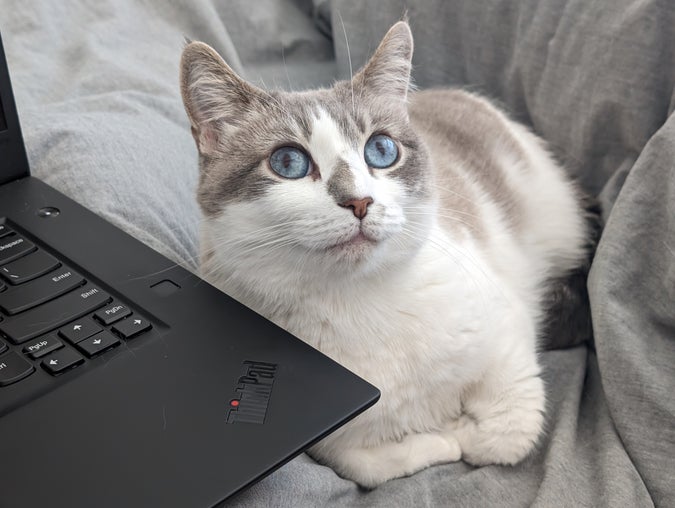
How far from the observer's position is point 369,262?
2.86 feet

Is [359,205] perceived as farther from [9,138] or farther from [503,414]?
[9,138]

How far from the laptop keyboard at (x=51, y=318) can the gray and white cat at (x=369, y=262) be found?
7.1 inches

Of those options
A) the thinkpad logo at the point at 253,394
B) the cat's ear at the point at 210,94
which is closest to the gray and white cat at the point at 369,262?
the cat's ear at the point at 210,94

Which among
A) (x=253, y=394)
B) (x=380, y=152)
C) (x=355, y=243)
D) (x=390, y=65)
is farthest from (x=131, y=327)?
(x=390, y=65)

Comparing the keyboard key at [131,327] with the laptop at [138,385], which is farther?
the keyboard key at [131,327]

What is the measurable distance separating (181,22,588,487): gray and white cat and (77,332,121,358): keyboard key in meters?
0.20

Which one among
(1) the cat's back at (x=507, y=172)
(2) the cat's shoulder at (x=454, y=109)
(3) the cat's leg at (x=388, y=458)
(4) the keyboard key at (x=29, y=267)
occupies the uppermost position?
(2) the cat's shoulder at (x=454, y=109)

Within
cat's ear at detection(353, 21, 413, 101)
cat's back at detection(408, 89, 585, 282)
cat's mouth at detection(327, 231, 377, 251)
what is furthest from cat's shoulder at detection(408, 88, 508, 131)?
cat's mouth at detection(327, 231, 377, 251)

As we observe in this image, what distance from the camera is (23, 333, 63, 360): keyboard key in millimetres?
733

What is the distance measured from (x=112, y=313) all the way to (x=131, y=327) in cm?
3

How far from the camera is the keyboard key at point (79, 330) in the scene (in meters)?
0.75

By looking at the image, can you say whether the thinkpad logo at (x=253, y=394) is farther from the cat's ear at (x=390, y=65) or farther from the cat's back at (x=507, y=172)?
the cat's back at (x=507, y=172)

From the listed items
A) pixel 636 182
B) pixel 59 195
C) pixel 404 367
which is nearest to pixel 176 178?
pixel 59 195

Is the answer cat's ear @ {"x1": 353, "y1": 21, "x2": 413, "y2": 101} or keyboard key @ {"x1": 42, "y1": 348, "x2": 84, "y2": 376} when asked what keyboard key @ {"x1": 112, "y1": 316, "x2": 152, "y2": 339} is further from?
cat's ear @ {"x1": 353, "y1": 21, "x2": 413, "y2": 101}
